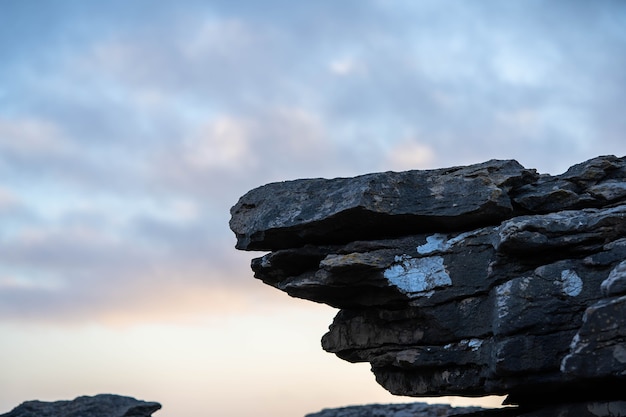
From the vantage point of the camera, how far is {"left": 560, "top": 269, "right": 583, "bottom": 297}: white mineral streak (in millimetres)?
Answer: 17859

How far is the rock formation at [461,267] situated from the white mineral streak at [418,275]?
30 millimetres

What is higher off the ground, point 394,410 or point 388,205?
point 388,205

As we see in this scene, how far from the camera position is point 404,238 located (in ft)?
68.3

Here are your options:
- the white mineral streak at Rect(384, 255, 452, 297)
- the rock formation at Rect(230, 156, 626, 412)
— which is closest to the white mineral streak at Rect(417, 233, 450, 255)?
the rock formation at Rect(230, 156, 626, 412)

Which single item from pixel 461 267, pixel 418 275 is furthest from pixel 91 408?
pixel 461 267

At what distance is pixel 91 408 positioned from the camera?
111 ft

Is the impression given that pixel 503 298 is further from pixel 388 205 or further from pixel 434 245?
pixel 388 205

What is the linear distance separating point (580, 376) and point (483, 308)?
3.31 m

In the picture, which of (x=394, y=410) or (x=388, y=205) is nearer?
(x=388, y=205)

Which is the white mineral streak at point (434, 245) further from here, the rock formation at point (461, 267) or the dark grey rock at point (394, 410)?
the dark grey rock at point (394, 410)

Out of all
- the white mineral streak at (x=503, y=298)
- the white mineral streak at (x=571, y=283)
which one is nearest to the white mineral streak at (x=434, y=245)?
the white mineral streak at (x=503, y=298)

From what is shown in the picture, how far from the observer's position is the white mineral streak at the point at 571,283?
1786 centimetres

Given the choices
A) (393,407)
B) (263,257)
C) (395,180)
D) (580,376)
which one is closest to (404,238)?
(395,180)

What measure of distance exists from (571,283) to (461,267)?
2898mm
